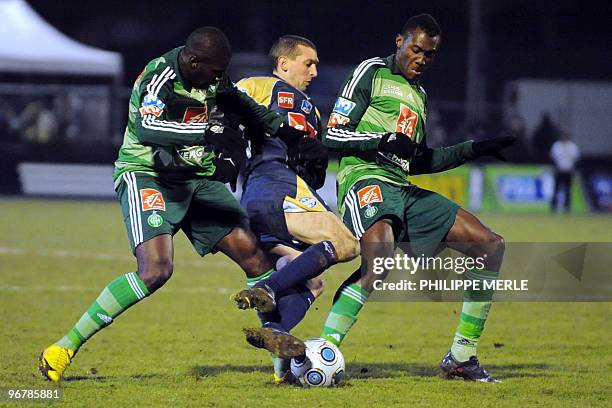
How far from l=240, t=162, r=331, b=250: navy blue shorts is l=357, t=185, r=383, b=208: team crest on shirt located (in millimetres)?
323

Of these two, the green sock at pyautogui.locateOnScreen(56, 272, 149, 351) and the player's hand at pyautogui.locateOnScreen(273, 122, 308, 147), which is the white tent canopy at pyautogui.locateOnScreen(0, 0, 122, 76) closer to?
the player's hand at pyautogui.locateOnScreen(273, 122, 308, 147)

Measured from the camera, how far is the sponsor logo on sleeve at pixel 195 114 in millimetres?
7395

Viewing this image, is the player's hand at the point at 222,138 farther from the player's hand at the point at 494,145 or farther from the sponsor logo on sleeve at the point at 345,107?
the player's hand at the point at 494,145

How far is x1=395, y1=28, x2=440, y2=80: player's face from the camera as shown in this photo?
7695 mm

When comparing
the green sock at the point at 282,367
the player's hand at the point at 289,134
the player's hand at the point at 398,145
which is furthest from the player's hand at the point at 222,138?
the green sock at the point at 282,367

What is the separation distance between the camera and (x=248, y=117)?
777cm

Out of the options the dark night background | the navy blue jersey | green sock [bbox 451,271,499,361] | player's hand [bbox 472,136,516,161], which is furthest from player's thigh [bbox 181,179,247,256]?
the dark night background

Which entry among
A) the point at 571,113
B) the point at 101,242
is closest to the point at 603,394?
the point at 101,242

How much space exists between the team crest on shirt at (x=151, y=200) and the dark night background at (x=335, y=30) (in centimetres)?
2862

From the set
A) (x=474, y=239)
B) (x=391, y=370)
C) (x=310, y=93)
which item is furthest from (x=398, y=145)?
(x=310, y=93)

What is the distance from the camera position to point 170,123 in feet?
23.1

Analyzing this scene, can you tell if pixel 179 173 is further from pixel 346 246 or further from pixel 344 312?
pixel 344 312

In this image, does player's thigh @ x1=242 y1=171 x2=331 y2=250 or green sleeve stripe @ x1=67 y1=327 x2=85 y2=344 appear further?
player's thigh @ x1=242 y1=171 x2=331 y2=250

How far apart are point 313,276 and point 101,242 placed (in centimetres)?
1050
